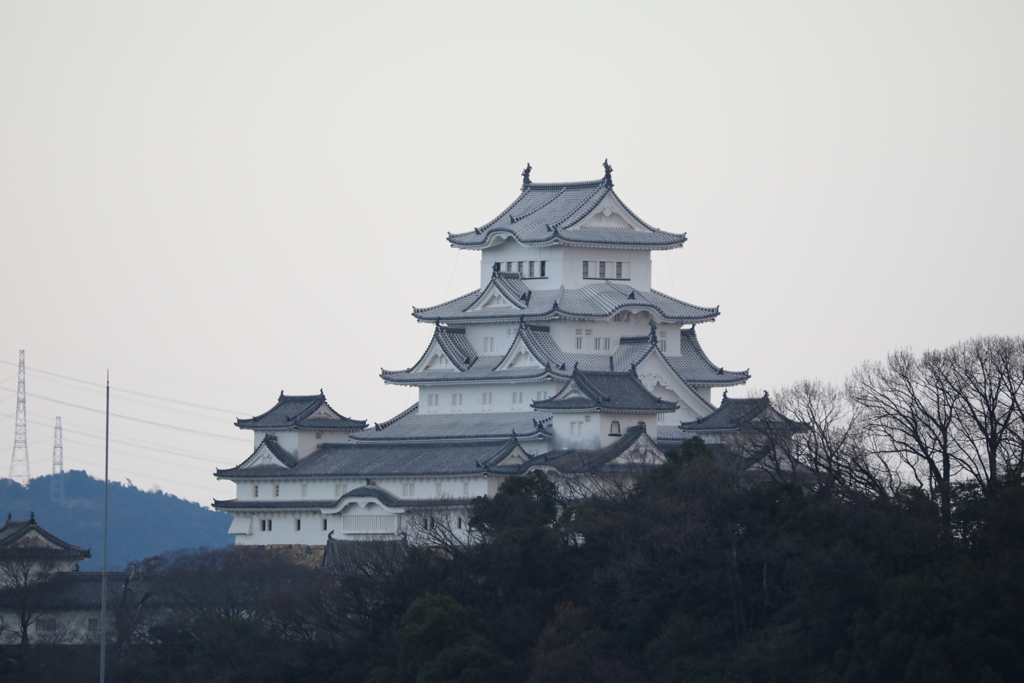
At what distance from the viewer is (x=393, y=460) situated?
59.6 metres


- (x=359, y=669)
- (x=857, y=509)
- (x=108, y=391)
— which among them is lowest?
(x=359, y=669)

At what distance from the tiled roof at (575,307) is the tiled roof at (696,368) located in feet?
3.98

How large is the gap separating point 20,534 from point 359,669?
719 inches

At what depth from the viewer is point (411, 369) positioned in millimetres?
63500

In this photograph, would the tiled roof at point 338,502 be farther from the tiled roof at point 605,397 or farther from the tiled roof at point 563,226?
the tiled roof at point 563,226

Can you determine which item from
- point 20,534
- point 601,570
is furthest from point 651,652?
point 20,534

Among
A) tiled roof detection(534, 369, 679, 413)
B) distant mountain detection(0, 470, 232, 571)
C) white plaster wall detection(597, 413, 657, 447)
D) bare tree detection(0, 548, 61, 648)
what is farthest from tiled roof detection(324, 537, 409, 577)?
distant mountain detection(0, 470, 232, 571)

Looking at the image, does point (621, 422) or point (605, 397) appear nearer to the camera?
point (605, 397)

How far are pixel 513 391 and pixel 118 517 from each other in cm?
6383

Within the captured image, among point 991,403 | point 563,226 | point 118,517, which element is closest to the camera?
point 991,403

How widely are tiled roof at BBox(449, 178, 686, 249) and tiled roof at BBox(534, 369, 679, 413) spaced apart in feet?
20.5

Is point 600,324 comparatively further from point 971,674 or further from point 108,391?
point 971,674

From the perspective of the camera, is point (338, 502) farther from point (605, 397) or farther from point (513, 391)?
point (605, 397)

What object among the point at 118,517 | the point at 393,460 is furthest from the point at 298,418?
the point at 118,517
